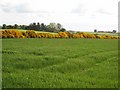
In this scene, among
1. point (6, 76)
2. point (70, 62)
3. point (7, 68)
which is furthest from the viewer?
point (70, 62)

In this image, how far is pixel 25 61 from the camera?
80.6ft

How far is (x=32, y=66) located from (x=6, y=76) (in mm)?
5072

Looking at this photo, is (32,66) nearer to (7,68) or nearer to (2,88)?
(7,68)

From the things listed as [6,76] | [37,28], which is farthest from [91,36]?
[6,76]

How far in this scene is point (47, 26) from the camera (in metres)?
120

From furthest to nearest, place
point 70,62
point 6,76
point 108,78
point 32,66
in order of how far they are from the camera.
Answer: point 70,62
point 32,66
point 108,78
point 6,76

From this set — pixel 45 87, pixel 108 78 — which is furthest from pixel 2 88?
pixel 108 78

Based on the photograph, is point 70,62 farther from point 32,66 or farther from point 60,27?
point 60,27

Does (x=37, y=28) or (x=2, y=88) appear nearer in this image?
(x=2, y=88)

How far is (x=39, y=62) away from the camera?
24.9m

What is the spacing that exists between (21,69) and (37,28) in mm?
88608

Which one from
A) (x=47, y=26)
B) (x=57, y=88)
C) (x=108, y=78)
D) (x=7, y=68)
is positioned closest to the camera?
(x=57, y=88)

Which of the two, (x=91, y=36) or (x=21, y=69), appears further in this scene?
(x=91, y=36)

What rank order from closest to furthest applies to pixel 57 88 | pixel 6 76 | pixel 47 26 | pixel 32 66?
pixel 57 88
pixel 6 76
pixel 32 66
pixel 47 26
